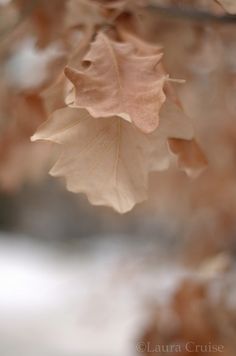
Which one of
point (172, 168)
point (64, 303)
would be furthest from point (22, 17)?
point (64, 303)

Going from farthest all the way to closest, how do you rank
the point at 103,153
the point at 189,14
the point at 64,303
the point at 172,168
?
the point at 64,303
the point at 172,168
the point at 189,14
the point at 103,153

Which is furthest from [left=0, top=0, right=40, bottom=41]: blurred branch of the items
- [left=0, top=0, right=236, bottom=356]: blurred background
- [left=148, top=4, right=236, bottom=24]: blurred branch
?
[left=148, top=4, right=236, bottom=24]: blurred branch

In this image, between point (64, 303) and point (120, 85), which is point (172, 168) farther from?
point (64, 303)

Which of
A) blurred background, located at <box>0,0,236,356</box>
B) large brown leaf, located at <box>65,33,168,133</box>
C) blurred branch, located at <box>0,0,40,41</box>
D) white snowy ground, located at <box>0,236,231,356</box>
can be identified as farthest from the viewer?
white snowy ground, located at <box>0,236,231,356</box>

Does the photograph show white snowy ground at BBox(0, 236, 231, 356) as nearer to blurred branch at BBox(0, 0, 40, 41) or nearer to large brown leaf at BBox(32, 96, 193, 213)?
blurred branch at BBox(0, 0, 40, 41)

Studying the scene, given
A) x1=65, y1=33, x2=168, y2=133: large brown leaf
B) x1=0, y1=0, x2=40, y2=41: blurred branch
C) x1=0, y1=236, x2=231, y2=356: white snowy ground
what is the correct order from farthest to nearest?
x1=0, y1=236, x2=231, y2=356: white snowy ground → x1=0, y1=0, x2=40, y2=41: blurred branch → x1=65, y1=33, x2=168, y2=133: large brown leaf

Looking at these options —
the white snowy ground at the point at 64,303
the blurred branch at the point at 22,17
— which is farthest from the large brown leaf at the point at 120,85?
the white snowy ground at the point at 64,303

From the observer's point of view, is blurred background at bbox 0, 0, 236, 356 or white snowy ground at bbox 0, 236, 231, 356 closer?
blurred background at bbox 0, 0, 236, 356
